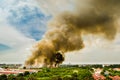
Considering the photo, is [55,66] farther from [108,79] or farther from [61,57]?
[108,79]

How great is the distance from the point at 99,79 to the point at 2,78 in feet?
63.0

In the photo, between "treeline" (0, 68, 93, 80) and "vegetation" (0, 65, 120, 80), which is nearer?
"treeline" (0, 68, 93, 80)

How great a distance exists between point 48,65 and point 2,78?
92.4ft

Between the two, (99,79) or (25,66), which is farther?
(25,66)

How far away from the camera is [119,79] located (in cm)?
5456

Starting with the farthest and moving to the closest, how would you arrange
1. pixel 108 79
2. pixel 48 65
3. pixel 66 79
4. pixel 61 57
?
pixel 48 65, pixel 61 57, pixel 108 79, pixel 66 79

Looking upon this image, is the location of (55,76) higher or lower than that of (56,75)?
lower

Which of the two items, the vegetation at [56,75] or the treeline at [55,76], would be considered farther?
the vegetation at [56,75]

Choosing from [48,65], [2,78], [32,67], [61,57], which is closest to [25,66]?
[32,67]

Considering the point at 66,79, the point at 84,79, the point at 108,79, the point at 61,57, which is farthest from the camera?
the point at 61,57

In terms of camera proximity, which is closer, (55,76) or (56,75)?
(55,76)

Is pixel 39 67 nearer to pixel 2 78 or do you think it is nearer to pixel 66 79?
pixel 2 78

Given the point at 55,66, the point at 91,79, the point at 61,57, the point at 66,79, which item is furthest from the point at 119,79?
the point at 55,66

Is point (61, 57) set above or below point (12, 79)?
above
